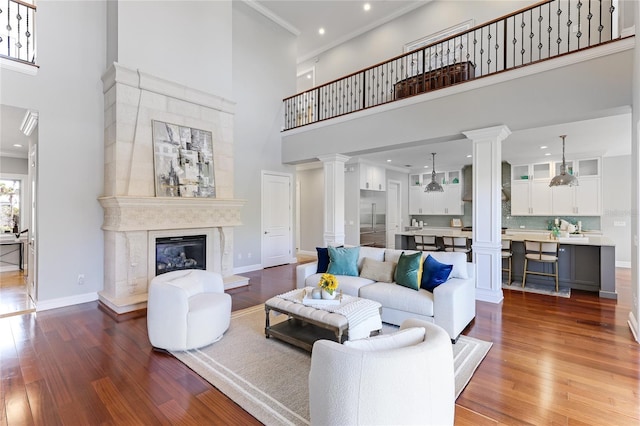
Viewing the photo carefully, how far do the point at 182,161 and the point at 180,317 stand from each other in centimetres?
300

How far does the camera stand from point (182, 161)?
5.00 meters

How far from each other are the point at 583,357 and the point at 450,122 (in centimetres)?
349

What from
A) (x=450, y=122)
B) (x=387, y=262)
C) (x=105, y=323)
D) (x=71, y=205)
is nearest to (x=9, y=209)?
(x=71, y=205)

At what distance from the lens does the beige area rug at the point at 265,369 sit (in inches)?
82.1

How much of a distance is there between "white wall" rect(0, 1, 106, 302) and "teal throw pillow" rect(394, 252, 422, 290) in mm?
4520

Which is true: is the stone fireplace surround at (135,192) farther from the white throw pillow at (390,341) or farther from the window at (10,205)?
the window at (10,205)

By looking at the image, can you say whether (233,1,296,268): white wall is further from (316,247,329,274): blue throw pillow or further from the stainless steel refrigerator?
(316,247,329,274): blue throw pillow

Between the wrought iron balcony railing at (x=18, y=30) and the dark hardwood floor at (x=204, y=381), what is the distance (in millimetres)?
3653

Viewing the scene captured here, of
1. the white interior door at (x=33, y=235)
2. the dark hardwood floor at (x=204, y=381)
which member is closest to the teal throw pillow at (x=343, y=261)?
the dark hardwood floor at (x=204, y=381)

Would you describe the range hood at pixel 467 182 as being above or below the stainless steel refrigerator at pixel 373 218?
above

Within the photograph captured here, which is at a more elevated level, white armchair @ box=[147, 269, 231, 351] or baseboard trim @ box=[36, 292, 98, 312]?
white armchair @ box=[147, 269, 231, 351]

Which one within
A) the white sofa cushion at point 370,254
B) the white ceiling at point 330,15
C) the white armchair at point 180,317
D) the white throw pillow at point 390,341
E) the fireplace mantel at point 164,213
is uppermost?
the white ceiling at point 330,15

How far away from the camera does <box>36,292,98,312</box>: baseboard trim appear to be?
420 cm

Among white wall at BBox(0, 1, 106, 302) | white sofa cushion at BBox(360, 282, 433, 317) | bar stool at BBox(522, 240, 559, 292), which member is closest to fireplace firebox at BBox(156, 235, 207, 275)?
white wall at BBox(0, 1, 106, 302)
